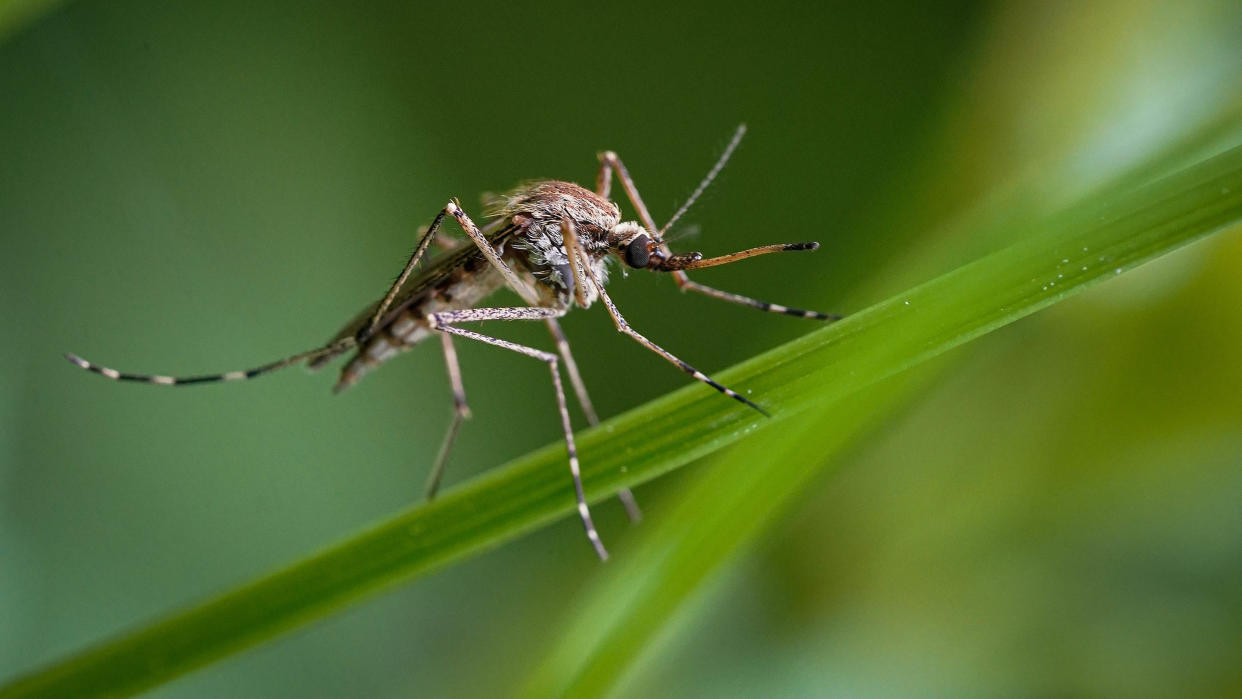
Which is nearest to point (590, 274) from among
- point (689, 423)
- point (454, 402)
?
point (454, 402)

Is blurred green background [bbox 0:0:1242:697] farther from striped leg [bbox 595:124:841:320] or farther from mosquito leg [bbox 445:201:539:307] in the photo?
mosquito leg [bbox 445:201:539:307]

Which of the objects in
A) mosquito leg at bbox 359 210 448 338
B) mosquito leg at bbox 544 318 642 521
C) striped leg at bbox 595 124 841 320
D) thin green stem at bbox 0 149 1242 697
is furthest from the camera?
mosquito leg at bbox 544 318 642 521

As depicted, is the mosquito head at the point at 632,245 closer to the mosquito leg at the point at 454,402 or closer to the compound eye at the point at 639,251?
the compound eye at the point at 639,251

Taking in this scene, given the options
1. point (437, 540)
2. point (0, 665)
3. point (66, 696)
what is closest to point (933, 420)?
point (437, 540)

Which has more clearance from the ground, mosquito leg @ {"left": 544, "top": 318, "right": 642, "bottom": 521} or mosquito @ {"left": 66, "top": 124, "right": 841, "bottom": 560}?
mosquito @ {"left": 66, "top": 124, "right": 841, "bottom": 560}

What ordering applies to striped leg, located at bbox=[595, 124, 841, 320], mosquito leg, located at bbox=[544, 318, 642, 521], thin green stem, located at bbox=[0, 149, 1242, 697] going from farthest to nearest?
mosquito leg, located at bbox=[544, 318, 642, 521] < striped leg, located at bbox=[595, 124, 841, 320] < thin green stem, located at bbox=[0, 149, 1242, 697]

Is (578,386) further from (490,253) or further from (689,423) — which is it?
(689,423)

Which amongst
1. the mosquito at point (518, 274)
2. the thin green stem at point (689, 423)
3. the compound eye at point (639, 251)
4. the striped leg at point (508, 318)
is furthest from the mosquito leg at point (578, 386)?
the thin green stem at point (689, 423)

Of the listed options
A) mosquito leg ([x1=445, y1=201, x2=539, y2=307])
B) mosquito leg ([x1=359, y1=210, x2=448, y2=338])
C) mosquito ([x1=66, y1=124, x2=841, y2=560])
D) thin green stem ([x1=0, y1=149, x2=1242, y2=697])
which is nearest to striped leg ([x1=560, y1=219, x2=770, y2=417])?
mosquito ([x1=66, y1=124, x2=841, y2=560])
